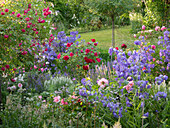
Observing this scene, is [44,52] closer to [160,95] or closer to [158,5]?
[160,95]

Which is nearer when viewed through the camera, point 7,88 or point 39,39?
point 7,88

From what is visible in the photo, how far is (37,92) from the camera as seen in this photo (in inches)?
184

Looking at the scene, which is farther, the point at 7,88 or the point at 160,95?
the point at 7,88

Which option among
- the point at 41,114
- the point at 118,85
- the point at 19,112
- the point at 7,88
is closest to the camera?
the point at 41,114

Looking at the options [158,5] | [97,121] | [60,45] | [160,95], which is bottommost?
[97,121]

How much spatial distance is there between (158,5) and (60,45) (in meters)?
5.50

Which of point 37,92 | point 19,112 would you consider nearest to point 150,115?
point 19,112

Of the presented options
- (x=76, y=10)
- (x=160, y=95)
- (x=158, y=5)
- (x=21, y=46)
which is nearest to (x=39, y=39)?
(x=21, y=46)

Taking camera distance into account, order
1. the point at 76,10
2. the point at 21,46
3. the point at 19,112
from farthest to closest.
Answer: the point at 76,10
the point at 21,46
the point at 19,112

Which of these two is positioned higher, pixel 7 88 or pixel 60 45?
pixel 60 45

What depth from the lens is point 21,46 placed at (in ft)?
16.8

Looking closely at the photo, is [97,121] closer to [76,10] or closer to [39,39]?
[39,39]

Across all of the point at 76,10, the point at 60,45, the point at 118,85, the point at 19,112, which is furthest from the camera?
the point at 76,10

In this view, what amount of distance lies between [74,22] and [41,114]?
1685 centimetres
